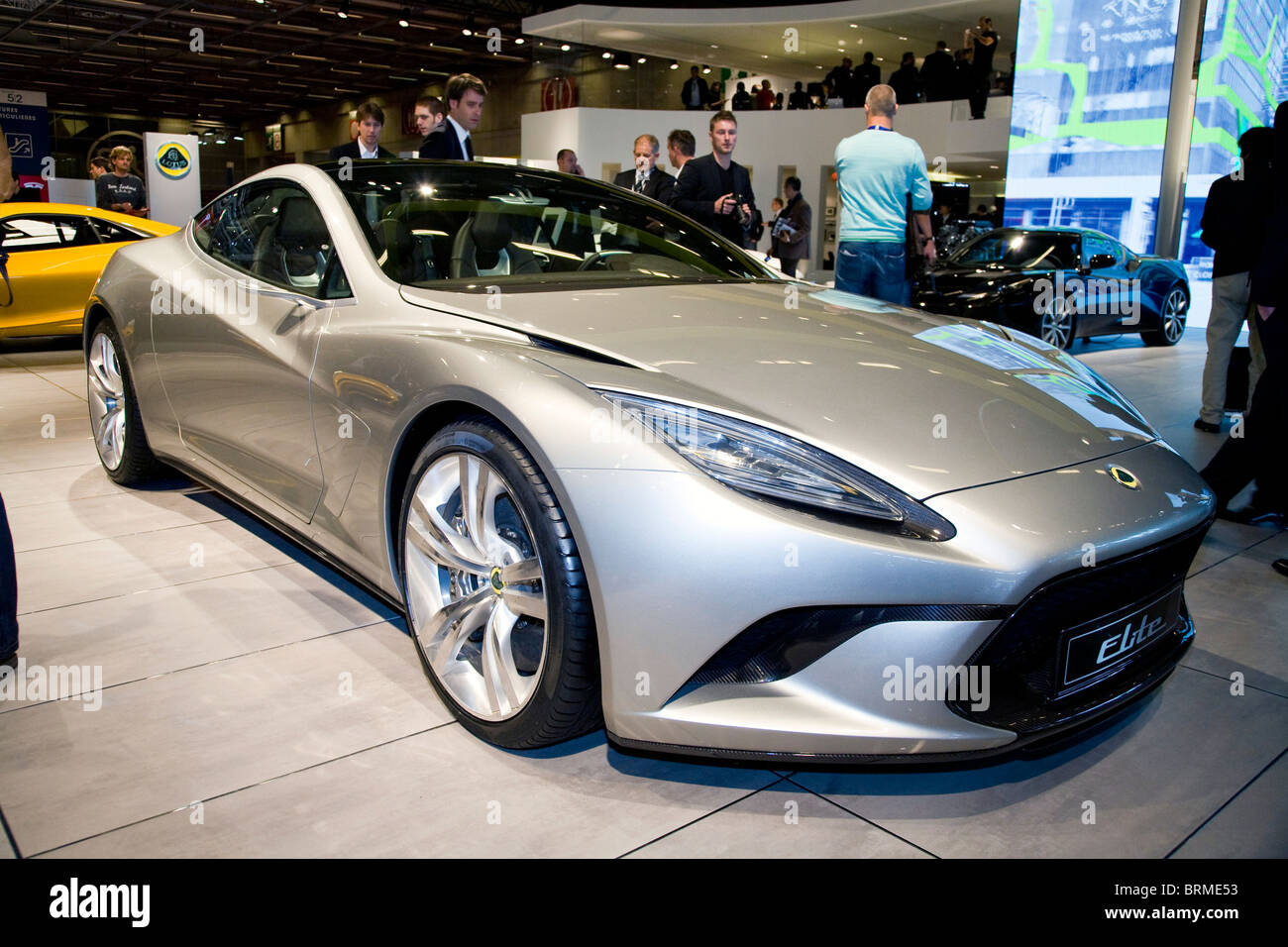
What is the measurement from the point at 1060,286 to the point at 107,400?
7.53 meters

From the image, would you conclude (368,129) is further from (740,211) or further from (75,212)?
(75,212)

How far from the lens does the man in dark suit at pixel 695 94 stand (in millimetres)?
18125

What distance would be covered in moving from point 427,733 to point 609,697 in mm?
574

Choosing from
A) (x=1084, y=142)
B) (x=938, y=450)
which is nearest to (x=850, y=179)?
(x=938, y=450)

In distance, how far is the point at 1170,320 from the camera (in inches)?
377

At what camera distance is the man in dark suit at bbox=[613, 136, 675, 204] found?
6.78 metres

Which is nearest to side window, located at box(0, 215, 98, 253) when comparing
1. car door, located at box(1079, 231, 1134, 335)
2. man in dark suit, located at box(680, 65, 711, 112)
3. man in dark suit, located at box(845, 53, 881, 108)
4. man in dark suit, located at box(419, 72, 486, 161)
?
man in dark suit, located at box(419, 72, 486, 161)

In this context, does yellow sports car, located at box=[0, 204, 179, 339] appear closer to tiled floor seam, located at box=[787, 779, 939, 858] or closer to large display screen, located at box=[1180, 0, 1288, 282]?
tiled floor seam, located at box=[787, 779, 939, 858]

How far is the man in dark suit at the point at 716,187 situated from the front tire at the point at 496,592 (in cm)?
431

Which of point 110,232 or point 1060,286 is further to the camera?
point 1060,286

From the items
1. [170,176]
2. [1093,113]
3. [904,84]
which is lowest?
[170,176]

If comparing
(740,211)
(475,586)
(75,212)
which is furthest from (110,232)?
(475,586)

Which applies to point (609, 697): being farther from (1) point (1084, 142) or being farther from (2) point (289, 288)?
(1) point (1084, 142)

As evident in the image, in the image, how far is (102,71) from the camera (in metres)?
29.1
